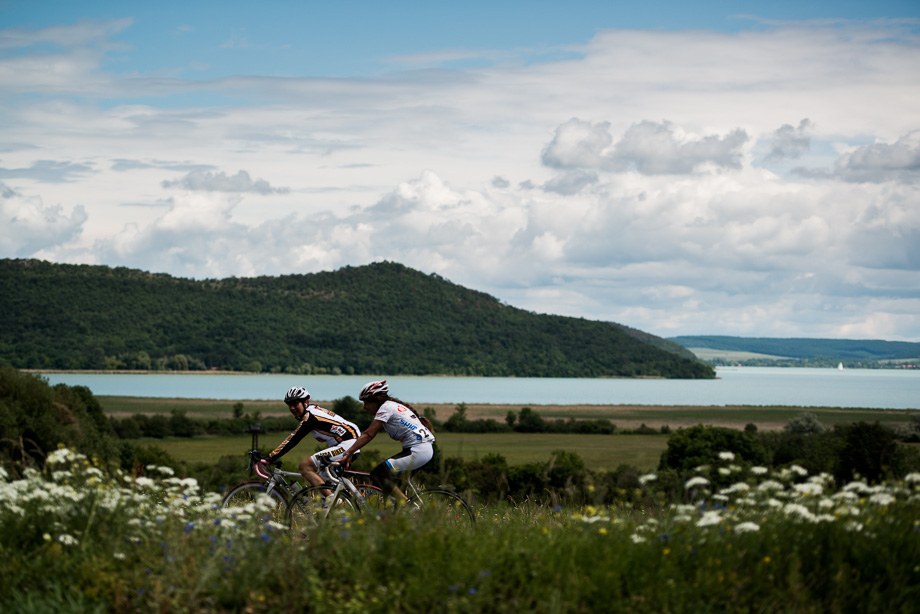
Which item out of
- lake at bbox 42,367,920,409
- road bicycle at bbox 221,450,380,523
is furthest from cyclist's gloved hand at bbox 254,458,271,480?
Result: lake at bbox 42,367,920,409

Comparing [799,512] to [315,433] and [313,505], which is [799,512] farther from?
[315,433]

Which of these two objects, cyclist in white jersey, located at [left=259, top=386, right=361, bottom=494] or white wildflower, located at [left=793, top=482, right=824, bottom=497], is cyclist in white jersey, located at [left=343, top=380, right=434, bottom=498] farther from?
white wildflower, located at [left=793, top=482, right=824, bottom=497]

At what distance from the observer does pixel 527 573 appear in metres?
5.84

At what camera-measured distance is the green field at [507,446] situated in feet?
227

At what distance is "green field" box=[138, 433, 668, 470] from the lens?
69062mm

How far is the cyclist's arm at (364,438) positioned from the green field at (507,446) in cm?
5657

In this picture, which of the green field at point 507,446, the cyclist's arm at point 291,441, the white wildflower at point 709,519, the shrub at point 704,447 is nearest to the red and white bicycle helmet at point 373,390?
the cyclist's arm at point 291,441

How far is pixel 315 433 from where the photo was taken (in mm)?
9359

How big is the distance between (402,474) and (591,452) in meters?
70.6

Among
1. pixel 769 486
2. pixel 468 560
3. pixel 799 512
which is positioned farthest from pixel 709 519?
pixel 468 560

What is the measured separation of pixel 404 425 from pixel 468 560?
333 cm

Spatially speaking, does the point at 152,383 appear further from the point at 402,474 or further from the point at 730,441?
the point at 402,474

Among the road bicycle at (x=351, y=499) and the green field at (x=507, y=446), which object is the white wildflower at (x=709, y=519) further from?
the green field at (x=507, y=446)

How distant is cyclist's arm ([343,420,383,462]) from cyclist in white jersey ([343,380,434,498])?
0.21m
